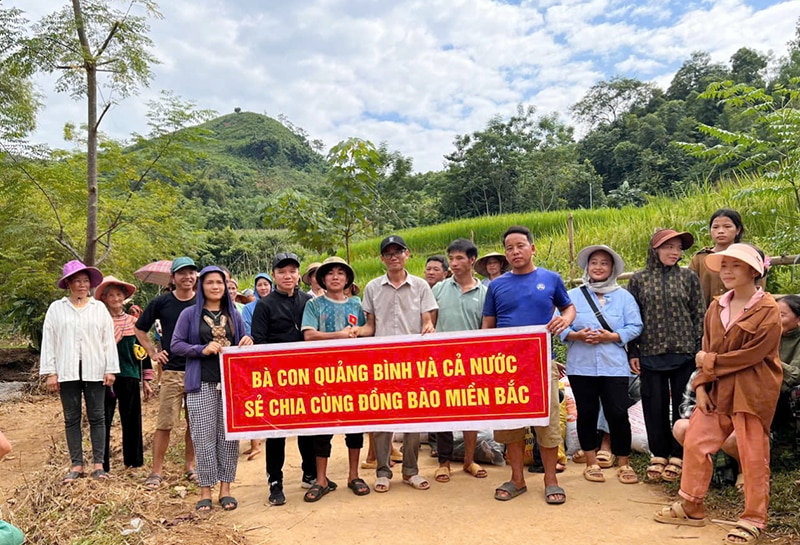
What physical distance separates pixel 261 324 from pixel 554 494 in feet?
7.41

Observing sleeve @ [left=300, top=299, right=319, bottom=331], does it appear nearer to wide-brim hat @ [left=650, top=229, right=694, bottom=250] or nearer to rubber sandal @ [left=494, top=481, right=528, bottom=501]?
rubber sandal @ [left=494, top=481, right=528, bottom=501]

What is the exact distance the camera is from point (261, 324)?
3910mm

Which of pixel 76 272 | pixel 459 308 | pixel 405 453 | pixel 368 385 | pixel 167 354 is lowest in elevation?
pixel 405 453

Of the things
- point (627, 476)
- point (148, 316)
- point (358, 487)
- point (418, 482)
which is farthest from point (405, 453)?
point (148, 316)

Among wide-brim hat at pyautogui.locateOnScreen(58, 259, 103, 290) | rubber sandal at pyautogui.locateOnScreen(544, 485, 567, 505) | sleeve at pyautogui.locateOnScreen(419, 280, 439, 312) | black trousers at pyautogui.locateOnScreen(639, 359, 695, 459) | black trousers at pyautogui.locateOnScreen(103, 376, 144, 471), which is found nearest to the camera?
rubber sandal at pyautogui.locateOnScreen(544, 485, 567, 505)

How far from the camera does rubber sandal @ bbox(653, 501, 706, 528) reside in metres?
3.12

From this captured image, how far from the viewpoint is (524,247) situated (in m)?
3.62

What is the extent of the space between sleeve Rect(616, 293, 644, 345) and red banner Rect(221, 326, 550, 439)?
2.75 feet

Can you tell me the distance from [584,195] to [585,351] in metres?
27.3

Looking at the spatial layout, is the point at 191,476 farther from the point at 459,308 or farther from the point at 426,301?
the point at 459,308

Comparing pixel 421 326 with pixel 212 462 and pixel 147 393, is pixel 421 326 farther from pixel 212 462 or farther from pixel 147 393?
pixel 147 393

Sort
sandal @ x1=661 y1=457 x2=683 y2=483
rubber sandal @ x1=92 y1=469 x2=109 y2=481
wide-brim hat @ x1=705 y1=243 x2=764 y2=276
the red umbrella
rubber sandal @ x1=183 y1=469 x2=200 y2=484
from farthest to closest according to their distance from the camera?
the red umbrella, rubber sandal @ x1=183 y1=469 x2=200 y2=484, rubber sandal @ x1=92 y1=469 x2=109 y2=481, sandal @ x1=661 y1=457 x2=683 y2=483, wide-brim hat @ x1=705 y1=243 x2=764 y2=276

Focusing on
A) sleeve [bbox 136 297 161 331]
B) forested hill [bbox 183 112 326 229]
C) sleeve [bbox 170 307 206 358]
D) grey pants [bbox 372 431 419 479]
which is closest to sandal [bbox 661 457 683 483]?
grey pants [bbox 372 431 419 479]

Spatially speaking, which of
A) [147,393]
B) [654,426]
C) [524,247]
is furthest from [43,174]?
[654,426]
